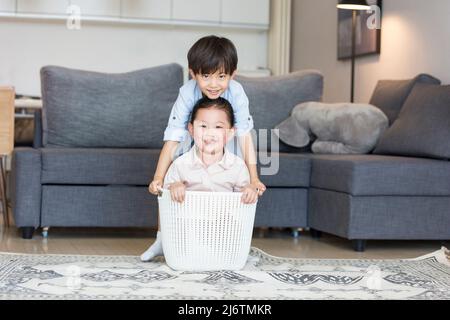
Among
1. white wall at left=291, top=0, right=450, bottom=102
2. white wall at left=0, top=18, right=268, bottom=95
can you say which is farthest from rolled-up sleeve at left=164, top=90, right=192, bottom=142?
white wall at left=0, top=18, right=268, bottom=95

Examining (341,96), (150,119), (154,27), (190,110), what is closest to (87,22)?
(154,27)

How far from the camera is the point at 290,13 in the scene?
Result: 7203 millimetres

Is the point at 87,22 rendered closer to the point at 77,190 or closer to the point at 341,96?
the point at 341,96

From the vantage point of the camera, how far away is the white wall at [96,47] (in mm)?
7055

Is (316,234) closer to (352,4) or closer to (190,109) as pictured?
(190,109)

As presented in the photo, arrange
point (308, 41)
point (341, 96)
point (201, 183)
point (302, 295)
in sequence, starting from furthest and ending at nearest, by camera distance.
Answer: point (308, 41)
point (341, 96)
point (201, 183)
point (302, 295)

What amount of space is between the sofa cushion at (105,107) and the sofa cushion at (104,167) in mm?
243

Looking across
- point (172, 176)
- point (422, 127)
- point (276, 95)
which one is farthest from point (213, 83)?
point (276, 95)

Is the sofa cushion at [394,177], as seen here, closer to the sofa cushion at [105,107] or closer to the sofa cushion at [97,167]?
the sofa cushion at [97,167]

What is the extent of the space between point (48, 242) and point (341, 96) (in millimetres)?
3077

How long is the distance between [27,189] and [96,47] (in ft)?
12.2

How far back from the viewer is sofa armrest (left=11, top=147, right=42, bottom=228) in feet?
12.3

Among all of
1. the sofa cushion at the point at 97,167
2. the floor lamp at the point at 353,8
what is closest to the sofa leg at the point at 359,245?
the sofa cushion at the point at 97,167

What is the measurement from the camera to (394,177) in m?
3.57
